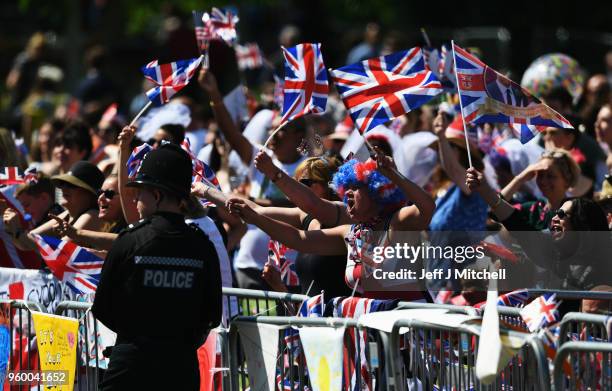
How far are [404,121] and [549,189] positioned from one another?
3.69m

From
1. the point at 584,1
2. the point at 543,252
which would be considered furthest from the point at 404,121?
the point at 584,1

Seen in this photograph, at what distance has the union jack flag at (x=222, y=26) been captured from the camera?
10805mm

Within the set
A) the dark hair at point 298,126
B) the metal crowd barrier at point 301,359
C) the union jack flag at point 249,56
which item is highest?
the union jack flag at point 249,56

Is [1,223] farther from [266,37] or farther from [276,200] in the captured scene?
[266,37]

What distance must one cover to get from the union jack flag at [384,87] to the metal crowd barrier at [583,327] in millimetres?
2165

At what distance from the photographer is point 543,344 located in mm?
5988

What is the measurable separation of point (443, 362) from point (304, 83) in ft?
8.81

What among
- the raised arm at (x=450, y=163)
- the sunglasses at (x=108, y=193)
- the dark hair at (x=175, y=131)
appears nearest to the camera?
the sunglasses at (x=108, y=193)

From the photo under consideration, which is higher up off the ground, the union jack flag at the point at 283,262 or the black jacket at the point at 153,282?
the union jack flag at the point at 283,262

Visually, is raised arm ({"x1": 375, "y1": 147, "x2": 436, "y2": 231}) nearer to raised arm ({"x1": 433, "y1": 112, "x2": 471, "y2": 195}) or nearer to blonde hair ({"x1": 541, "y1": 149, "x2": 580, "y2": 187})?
blonde hair ({"x1": 541, "y1": 149, "x2": 580, "y2": 187})

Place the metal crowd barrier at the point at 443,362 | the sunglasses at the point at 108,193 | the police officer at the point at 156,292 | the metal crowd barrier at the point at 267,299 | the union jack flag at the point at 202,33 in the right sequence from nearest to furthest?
the metal crowd barrier at the point at 443,362
the police officer at the point at 156,292
the metal crowd barrier at the point at 267,299
the sunglasses at the point at 108,193
the union jack flag at the point at 202,33

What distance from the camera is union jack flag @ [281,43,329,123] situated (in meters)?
8.42

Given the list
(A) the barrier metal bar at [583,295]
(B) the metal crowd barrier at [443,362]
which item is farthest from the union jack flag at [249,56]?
(B) the metal crowd barrier at [443,362]

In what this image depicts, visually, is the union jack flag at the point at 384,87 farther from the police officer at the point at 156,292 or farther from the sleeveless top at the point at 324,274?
the police officer at the point at 156,292
